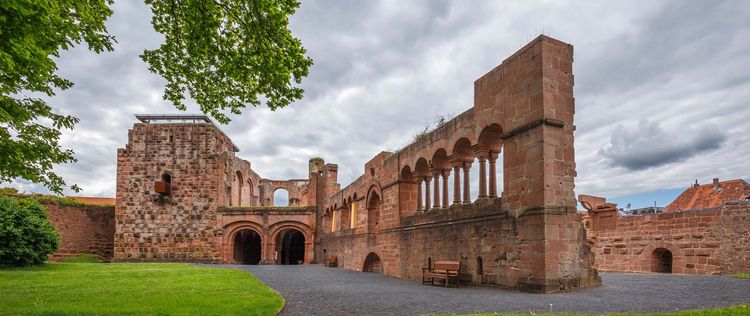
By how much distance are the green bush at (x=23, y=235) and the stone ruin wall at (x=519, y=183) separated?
1396 centimetres

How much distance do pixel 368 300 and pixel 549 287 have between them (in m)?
3.38

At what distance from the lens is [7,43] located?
5664mm

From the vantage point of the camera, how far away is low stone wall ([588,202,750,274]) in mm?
13523

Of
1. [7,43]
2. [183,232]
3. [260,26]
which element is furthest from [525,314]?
[183,232]

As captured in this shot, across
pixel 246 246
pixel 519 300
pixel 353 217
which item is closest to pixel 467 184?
pixel 519 300

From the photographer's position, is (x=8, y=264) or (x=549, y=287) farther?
(x=8, y=264)

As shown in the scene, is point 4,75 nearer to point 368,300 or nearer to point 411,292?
point 368,300

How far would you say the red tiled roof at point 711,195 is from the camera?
66.9ft

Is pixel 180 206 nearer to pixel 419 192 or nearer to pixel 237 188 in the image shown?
pixel 237 188

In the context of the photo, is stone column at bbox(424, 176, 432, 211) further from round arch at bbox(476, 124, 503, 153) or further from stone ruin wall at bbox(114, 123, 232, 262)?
stone ruin wall at bbox(114, 123, 232, 262)

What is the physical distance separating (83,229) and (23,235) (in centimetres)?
1233

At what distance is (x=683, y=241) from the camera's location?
15172 mm

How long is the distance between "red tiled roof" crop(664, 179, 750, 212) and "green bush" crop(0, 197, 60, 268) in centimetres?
2726

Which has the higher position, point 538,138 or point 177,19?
point 177,19
